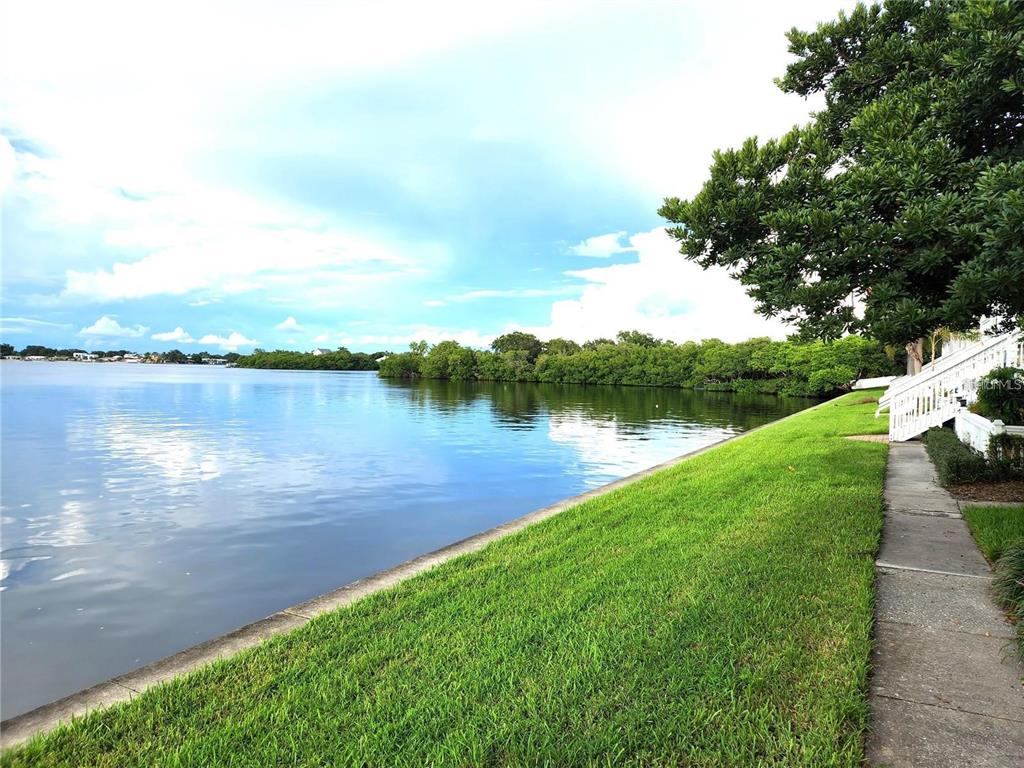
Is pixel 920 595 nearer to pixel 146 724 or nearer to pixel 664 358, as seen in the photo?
pixel 146 724

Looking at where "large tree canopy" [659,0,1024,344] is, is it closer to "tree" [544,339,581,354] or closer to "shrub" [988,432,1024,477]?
"shrub" [988,432,1024,477]

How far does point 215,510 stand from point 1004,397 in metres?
14.0

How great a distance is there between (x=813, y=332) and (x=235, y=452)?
639 inches

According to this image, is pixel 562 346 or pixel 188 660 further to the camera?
pixel 562 346

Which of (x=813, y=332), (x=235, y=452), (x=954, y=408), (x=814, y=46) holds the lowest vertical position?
(x=235, y=452)

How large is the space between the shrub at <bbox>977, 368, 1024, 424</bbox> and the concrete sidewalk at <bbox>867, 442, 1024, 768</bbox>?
5994mm

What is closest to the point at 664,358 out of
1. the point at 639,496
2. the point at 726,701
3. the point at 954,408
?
the point at 954,408

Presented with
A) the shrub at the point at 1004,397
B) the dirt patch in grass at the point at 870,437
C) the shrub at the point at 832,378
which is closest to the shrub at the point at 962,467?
the shrub at the point at 1004,397

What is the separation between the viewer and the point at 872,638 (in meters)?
3.87

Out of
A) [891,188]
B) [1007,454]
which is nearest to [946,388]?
[1007,454]

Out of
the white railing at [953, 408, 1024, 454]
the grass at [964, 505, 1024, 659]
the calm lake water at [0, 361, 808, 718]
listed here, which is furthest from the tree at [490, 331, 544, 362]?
the grass at [964, 505, 1024, 659]

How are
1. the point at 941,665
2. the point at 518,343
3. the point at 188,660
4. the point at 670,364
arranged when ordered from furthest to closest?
the point at 518,343 → the point at 670,364 → the point at 188,660 → the point at 941,665

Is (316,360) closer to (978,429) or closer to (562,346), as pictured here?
(562,346)

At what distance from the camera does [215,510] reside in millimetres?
10758
